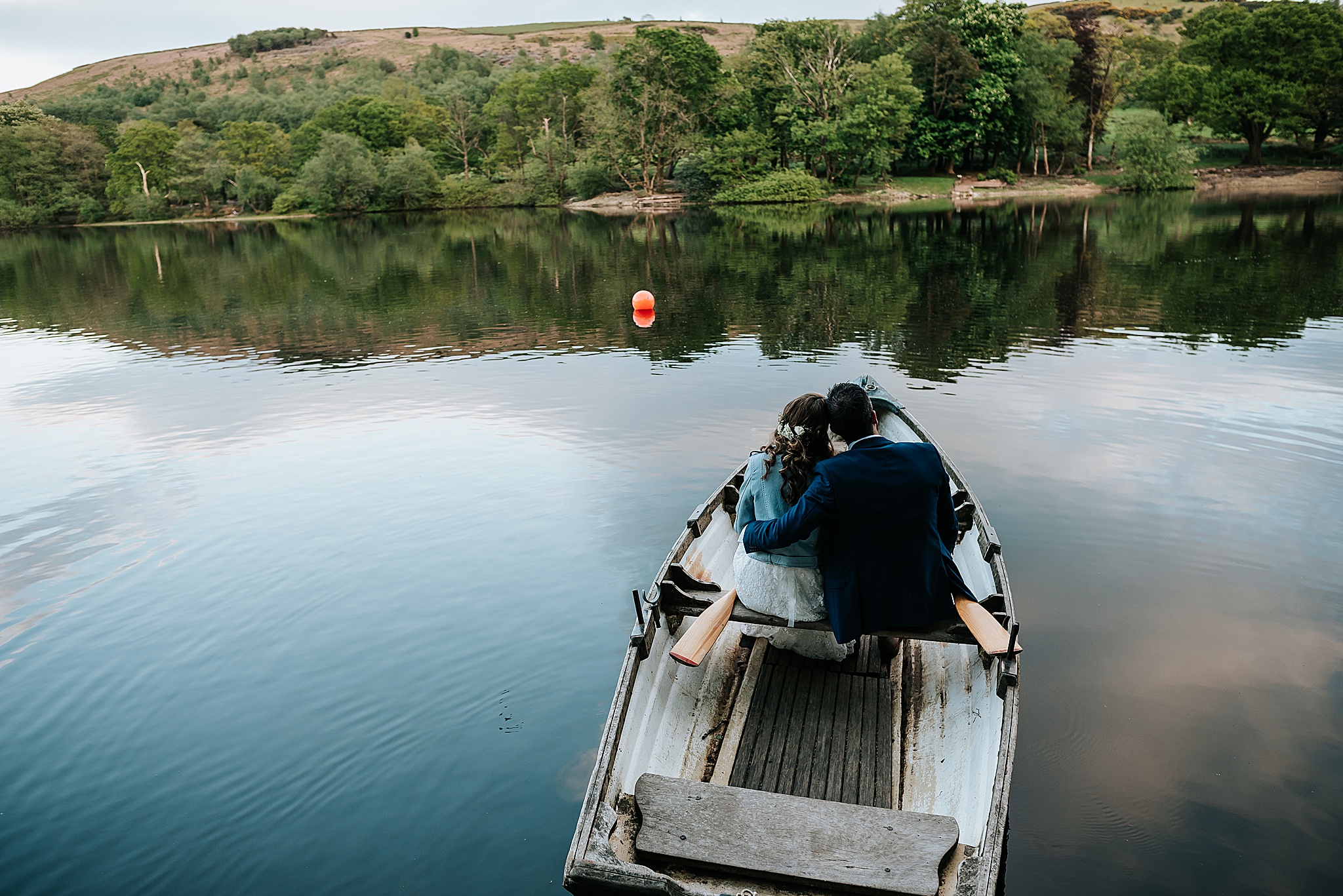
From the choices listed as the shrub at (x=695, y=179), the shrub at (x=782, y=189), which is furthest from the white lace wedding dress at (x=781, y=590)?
the shrub at (x=695, y=179)

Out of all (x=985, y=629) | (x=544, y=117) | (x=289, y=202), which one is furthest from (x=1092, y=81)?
(x=985, y=629)

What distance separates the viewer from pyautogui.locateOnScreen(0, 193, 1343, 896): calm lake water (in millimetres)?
5328

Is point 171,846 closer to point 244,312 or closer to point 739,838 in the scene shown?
point 739,838

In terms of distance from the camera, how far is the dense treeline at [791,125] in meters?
62.8

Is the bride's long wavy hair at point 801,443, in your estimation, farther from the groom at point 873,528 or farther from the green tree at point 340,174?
the green tree at point 340,174

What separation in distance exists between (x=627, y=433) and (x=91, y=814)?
9.12 m

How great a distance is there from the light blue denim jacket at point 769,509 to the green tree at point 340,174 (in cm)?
8129

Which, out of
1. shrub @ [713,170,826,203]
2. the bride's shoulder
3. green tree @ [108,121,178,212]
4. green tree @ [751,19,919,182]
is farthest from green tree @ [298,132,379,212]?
the bride's shoulder

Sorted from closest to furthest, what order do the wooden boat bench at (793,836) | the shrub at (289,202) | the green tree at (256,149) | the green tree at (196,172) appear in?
the wooden boat bench at (793,836), the shrub at (289,202), the green tree at (196,172), the green tree at (256,149)

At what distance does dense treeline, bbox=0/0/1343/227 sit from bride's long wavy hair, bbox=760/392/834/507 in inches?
2396

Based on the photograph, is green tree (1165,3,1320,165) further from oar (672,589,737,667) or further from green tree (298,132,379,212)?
oar (672,589,737,667)

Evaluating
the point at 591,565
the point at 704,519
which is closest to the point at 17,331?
the point at 591,565

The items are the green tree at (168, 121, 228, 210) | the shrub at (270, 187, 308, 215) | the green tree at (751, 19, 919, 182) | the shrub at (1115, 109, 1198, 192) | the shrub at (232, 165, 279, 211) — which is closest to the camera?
the shrub at (1115, 109, 1198, 192)

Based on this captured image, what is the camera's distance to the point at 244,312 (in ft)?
92.5
